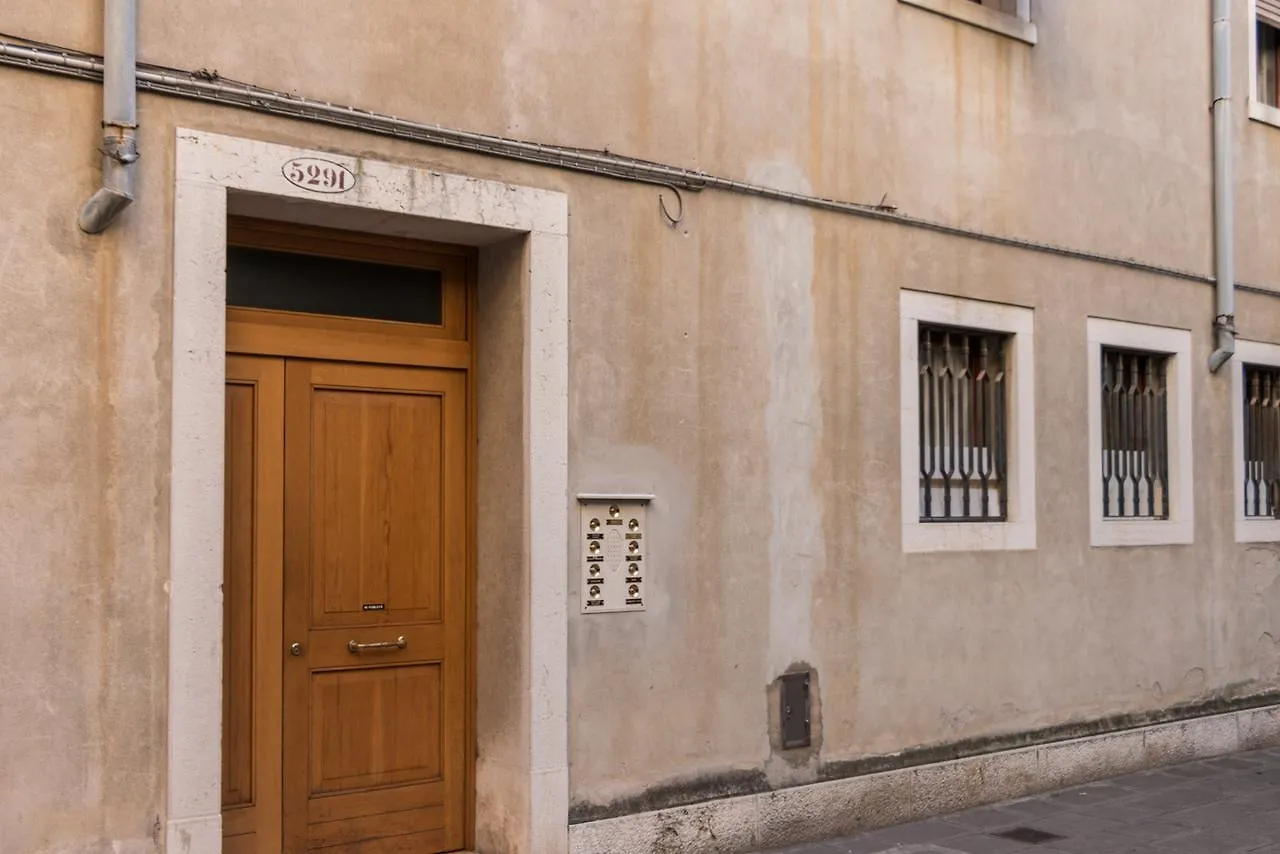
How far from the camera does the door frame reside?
5.80 m

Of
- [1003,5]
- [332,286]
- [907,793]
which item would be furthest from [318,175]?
[1003,5]

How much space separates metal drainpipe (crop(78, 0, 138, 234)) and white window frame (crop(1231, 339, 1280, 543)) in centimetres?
796

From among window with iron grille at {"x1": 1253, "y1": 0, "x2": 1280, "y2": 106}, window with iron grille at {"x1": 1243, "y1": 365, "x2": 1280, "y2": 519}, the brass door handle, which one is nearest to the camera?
the brass door handle

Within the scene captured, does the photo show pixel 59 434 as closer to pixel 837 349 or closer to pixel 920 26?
pixel 837 349

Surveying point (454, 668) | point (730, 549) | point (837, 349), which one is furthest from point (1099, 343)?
point (454, 668)

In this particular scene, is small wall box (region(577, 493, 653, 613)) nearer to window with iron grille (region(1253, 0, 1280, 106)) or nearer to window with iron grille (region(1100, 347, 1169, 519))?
window with iron grille (region(1100, 347, 1169, 519))

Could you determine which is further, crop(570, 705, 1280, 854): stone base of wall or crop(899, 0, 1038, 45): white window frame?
crop(899, 0, 1038, 45): white window frame

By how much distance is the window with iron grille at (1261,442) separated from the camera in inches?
409

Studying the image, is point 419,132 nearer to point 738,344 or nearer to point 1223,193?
point 738,344

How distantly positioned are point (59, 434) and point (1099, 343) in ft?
21.5

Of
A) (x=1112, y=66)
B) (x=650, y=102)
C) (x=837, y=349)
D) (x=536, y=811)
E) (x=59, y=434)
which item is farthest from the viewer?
(x=1112, y=66)

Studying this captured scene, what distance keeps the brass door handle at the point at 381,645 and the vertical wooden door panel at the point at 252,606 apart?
1.21 feet

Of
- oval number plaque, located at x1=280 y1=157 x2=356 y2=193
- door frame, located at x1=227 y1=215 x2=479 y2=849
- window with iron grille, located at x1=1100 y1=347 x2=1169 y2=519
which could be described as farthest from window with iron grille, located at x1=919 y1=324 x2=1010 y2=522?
oval number plaque, located at x1=280 y1=157 x2=356 y2=193

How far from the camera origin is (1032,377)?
8.55 m
